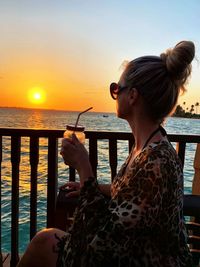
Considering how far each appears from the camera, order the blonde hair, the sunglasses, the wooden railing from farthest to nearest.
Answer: the wooden railing → the sunglasses → the blonde hair

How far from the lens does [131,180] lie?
151 centimetres

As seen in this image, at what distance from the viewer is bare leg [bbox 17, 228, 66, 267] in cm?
186

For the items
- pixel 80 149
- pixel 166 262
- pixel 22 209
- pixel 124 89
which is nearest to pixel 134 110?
pixel 124 89

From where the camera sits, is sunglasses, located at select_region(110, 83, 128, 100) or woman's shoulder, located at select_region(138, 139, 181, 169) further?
sunglasses, located at select_region(110, 83, 128, 100)

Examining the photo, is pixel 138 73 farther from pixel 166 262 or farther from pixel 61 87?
pixel 61 87

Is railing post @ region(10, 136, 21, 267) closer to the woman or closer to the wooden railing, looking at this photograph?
the wooden railing

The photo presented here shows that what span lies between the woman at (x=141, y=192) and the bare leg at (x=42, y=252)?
11cm

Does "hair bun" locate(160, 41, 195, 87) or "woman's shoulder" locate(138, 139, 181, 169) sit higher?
"hair bun" locate(160, 41, 195, 87)

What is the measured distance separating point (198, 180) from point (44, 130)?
1340 millimetres

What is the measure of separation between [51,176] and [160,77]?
67.6 inches

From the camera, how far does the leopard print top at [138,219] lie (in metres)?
1.45

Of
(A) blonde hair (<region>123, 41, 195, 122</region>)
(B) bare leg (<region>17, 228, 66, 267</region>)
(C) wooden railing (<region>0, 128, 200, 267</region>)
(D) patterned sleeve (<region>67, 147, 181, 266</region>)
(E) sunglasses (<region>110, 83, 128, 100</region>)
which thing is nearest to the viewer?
(D) patterned sleeve (<region>67, 147, 181, 266</region>)

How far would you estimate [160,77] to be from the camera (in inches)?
63.4

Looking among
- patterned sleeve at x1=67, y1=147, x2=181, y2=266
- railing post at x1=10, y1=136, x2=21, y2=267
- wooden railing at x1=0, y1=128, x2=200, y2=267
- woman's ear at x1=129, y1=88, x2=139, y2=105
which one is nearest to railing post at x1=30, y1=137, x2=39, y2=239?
wooden railing at x1=0, y1=128, x2=200, y2=267
